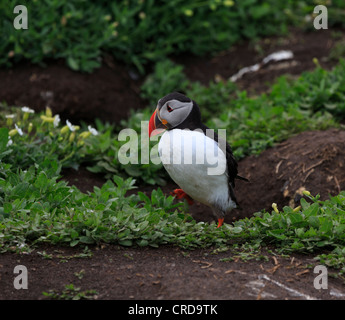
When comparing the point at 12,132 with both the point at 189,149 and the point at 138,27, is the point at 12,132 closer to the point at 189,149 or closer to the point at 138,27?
the point at 189,149

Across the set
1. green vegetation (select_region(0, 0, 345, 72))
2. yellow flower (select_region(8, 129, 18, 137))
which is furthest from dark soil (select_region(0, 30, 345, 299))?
yellow flower (select_region(8, 129, 18, 137))

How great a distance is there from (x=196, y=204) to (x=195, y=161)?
1615 mm

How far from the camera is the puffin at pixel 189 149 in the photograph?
14.5 ft

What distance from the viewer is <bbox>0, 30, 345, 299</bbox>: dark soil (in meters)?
3.34

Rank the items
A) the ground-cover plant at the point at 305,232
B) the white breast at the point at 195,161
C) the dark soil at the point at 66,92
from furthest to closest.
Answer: the dark soil at the point at 66,92 → the white breast at the point at 195,161 → the ground-cover plant at the point at 305,232

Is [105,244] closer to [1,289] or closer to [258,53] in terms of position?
[1,289]

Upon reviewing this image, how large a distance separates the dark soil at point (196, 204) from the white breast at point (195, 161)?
786 mm

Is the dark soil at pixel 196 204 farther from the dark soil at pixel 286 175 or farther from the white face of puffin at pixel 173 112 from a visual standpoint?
the white face of puffin at pixel 173 112

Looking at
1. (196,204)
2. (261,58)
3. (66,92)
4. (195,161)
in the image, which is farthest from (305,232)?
(261,58)

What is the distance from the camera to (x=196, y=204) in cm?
597

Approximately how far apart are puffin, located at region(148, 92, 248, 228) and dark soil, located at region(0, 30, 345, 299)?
0.80m

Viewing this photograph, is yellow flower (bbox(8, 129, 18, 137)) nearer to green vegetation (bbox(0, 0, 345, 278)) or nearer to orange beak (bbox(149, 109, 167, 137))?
green vegetation (bbox(0, 0, 345, 278))

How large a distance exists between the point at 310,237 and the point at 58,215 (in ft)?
6.22

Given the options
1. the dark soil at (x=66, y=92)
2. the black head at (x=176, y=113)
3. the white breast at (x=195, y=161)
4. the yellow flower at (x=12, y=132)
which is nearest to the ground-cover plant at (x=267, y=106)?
the dark soil at (x=66, y=92)
